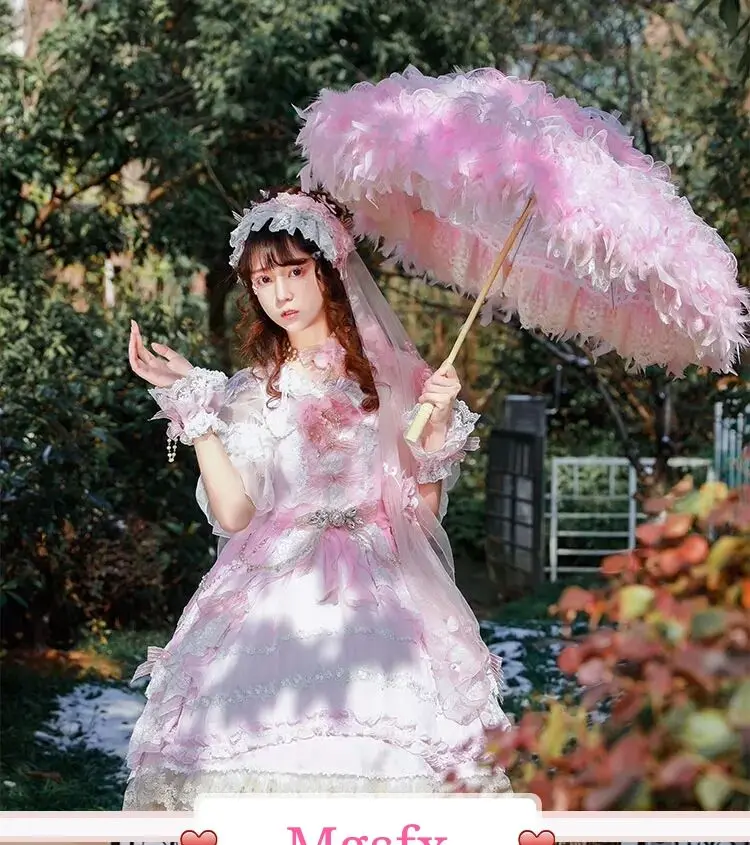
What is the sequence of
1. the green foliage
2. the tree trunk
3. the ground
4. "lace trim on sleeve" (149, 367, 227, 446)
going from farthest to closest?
1. the tree trunk
2. the green foliage
3. the ground
4. "lace trim on sleeve" (149, 367, 227, 446)

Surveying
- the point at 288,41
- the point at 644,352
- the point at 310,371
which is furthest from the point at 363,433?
the point at 288,41

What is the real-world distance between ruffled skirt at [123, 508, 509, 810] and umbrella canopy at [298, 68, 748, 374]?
2.51 feet

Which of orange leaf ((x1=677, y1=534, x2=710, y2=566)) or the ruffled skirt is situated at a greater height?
orange leaf ((x1=677, y1=534, x2=710, y2=566))

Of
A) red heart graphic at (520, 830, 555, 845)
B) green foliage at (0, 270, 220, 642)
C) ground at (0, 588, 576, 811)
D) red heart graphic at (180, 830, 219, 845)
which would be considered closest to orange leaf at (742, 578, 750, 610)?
red heart graphic at (520, 830, 555, 845)

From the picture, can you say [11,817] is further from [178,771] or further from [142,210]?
[142,210]

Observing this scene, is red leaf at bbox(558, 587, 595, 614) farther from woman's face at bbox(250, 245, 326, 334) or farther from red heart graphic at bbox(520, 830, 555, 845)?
woman's face at bbox(250, 245, 326, 334)

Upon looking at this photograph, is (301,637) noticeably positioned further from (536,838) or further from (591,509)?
(591,509)

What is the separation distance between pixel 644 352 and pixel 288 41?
5000 millimetres

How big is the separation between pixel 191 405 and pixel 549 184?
86cm

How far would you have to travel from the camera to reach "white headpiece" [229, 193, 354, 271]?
3.01 meters

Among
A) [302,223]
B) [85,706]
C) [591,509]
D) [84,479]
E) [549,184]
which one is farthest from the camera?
[591,509]

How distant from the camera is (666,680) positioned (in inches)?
46.4

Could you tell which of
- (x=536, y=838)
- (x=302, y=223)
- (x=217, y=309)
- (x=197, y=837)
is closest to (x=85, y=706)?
(x=302, y=223)

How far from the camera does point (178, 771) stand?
109 inches
